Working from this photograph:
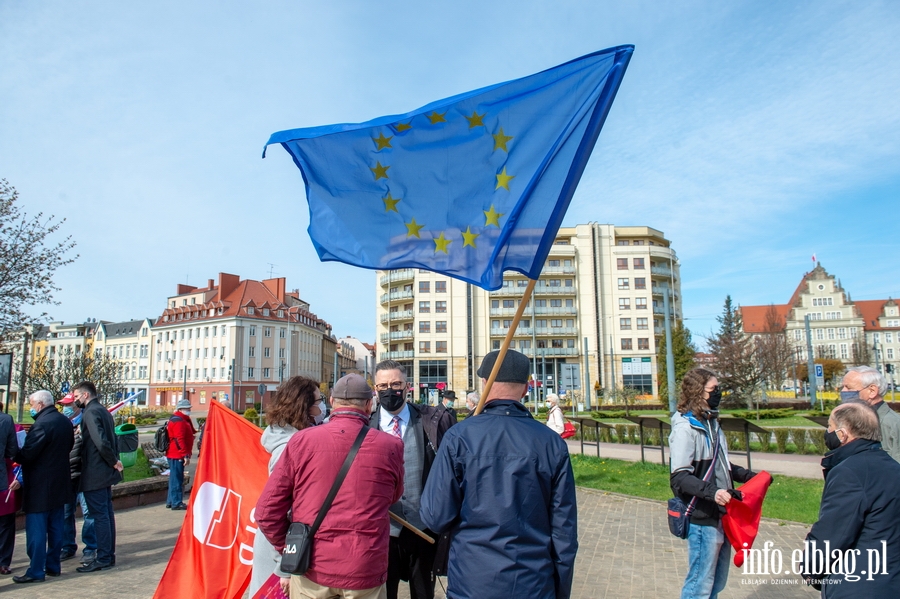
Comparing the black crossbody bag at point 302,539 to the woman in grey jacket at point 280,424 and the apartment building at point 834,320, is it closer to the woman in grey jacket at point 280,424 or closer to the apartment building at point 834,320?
the woman in grey jacket at point 280,424

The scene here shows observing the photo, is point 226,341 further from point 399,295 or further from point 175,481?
point 175,481

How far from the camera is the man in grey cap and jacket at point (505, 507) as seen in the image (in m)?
2.89

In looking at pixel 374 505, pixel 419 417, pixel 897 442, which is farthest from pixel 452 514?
pixel 897 442

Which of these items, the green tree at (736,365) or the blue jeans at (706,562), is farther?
the green tree at (736,365)

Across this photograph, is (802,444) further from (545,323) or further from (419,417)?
(545,323)

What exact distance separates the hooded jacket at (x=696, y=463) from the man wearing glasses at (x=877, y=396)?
4.74 feet

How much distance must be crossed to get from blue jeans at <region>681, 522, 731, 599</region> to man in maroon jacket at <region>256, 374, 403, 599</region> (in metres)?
2.25

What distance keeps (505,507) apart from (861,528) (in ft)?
6.69

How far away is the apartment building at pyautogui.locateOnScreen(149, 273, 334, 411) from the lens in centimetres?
8294

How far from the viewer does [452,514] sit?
9.98ft

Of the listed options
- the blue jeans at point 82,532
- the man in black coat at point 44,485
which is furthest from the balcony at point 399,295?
the man in black coat at point 44,485

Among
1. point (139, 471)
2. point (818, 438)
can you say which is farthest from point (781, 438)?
point (139, 471)

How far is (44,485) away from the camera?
6.69 meters

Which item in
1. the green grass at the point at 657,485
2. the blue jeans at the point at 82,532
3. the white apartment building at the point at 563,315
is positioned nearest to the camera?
the blue jeans at the point at 82,532
